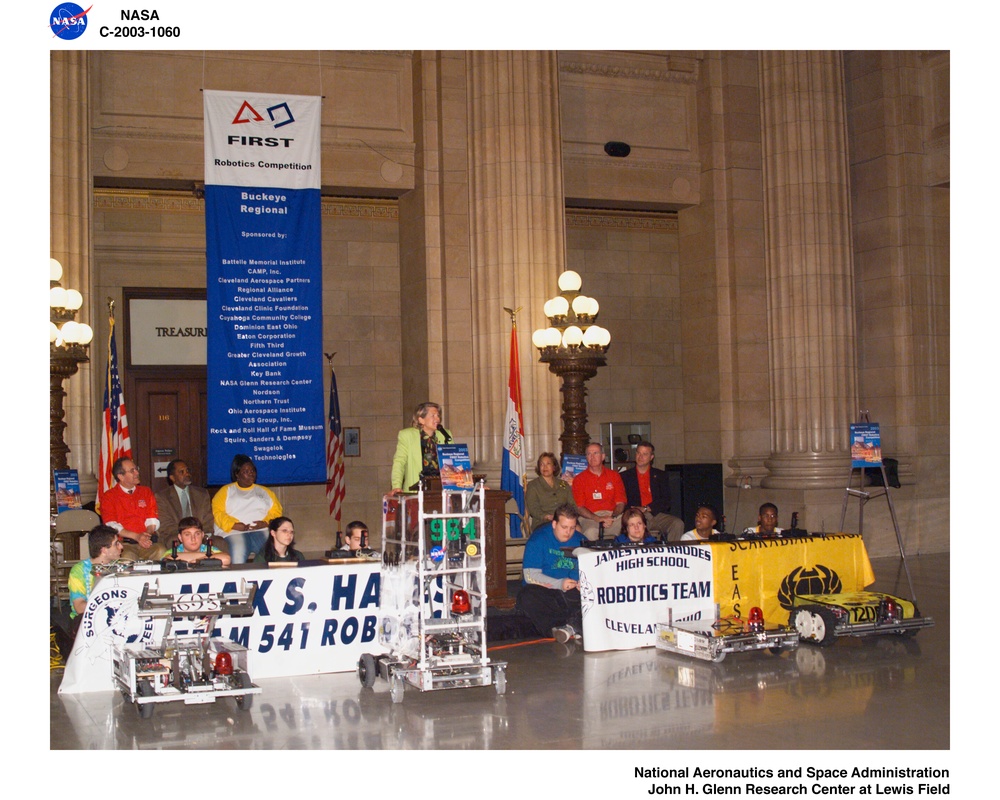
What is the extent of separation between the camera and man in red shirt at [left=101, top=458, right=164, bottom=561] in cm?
1155

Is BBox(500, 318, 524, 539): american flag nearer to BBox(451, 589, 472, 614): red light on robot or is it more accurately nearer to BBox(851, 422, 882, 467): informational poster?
BBox(851, 422, 882, 467): informational poster

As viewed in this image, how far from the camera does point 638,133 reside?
1886 cm

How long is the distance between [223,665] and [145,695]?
24.6 inches

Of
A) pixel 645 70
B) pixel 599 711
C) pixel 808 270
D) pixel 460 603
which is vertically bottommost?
pixel 599 711

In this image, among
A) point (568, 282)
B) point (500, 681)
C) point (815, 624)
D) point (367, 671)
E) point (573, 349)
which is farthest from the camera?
point (568, 282)

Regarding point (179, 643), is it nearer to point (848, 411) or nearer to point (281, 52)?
point (281, 52)

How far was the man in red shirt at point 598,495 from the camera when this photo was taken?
1352 centimetres

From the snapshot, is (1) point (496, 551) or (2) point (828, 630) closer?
(2) point (828, 630)

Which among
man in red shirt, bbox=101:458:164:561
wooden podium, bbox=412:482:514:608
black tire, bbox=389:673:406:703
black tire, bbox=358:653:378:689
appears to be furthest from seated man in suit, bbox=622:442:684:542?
black tire, bbox=389:673:406:703

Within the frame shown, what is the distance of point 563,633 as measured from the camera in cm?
1098

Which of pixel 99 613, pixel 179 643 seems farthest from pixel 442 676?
pixel 99 613

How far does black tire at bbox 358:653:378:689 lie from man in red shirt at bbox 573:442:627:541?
478cm

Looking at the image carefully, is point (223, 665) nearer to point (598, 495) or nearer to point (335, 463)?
point (598, 495)
